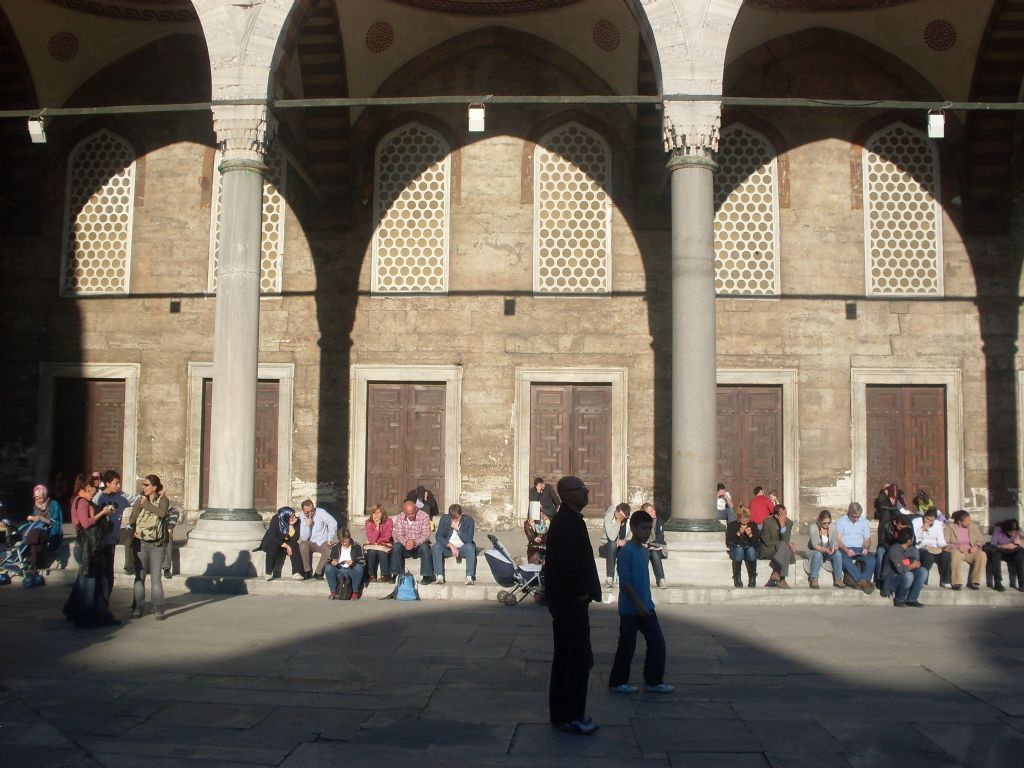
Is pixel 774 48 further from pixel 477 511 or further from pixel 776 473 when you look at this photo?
pixel 477 511

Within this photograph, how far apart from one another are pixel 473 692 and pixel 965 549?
7.12 m

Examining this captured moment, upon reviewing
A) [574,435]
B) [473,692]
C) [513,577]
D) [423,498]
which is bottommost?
[473,692]

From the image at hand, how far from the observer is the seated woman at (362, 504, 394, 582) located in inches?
436

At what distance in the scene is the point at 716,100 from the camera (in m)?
11.4

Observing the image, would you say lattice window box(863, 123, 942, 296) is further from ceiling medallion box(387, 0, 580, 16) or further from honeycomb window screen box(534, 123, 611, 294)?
ceiling medallion box(387, 0, 580, 16)

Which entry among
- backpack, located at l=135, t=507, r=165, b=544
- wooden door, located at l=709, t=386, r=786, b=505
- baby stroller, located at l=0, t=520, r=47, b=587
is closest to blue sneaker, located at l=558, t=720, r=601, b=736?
backpack, located at l=135, t=507, r=165, b=544

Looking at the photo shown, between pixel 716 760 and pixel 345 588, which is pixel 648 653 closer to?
pixel 716 760

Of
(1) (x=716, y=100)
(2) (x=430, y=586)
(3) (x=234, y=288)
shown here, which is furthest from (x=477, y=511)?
(1) (x=716, y=100)

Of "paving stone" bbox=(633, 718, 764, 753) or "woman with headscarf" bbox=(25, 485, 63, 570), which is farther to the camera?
"woman with headscarf" bbox=(25, 485, 63, 570)

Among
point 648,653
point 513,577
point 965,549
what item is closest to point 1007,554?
point 965,549

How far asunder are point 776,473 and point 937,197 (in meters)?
4.88

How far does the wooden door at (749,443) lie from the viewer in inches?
600

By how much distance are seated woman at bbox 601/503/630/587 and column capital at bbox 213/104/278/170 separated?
5.79 metres

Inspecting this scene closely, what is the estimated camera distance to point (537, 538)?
1140cm
